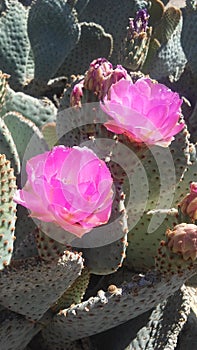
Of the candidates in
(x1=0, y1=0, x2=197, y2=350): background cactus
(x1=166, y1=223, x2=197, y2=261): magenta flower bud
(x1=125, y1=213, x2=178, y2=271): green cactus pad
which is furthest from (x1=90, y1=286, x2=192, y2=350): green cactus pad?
(x1=166, y1=223, x2=197, y2=261): magenta flower bud

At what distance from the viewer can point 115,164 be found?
1.27 metres

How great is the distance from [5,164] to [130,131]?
0.30m

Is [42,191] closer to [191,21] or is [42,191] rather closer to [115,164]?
[115,164]

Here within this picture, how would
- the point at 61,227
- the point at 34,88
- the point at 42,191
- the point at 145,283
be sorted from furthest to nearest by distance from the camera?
the point at 34,88
the point at 145,283
the point at 61,227
the point at 42,191

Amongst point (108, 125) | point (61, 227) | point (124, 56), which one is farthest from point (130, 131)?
point (124, 56)

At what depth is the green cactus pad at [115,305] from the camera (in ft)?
4.33

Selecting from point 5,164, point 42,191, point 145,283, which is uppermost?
point 42,191

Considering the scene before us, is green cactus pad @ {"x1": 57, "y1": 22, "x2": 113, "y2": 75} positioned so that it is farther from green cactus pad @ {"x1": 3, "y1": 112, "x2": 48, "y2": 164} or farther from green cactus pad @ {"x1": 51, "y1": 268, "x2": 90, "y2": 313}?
green cactus pad @ {"x1": 51, "y1": 268, "x2": 90, "y2": 313}

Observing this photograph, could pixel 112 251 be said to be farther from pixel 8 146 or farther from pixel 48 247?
pixel 8 146

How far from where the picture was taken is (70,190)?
99 centimetres

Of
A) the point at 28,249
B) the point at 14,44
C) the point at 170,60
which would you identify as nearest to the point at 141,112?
the point at 28,249

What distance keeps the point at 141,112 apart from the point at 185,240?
0.91 feet

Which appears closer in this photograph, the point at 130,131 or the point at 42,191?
the point at 42,191

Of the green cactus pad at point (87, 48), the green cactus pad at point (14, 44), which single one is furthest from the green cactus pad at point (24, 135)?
the green cactus pad at point (87, 48)
